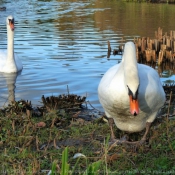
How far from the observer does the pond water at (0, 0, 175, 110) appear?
9680 mm

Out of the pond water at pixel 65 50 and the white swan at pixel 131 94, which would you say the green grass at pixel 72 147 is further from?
the pond water at pixel 65 50

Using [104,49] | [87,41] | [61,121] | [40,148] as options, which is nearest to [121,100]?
[40,148]

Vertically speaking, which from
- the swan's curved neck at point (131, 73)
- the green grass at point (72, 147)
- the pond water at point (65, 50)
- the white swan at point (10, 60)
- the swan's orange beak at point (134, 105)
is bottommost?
the pond water at point (65, 50)

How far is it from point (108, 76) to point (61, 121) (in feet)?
3.67

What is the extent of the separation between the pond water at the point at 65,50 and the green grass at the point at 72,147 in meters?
1.91

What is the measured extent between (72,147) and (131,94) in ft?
3.05

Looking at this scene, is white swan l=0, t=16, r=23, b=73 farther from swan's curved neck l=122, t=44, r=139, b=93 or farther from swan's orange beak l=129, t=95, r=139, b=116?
swan's orange beak l=129, t=95, r=139, b=116

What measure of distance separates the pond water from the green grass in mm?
1915

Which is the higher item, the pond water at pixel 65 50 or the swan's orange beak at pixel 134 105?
the swan's orange beak at pixel 134 105

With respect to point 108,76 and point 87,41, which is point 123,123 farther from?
point 87,41

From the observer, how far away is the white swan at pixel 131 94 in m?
4.57

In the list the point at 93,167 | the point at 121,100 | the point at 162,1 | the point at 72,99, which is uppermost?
the point at 93,167

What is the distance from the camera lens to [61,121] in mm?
6102

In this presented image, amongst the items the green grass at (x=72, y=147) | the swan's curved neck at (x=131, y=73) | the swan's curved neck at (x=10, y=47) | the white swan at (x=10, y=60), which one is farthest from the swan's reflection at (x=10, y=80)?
the swan's curved neck at (x=131, y=73)
